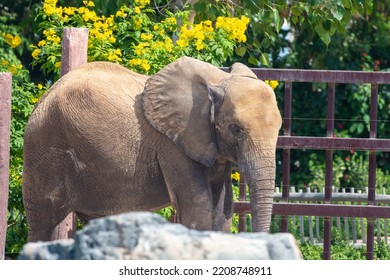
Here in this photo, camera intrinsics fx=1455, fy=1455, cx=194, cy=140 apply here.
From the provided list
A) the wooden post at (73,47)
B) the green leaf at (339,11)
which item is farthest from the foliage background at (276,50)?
the wooden post at (73,47)

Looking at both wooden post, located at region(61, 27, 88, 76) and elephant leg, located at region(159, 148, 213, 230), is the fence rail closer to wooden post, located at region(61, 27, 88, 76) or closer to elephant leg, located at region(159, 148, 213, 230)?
wooden post, located at region(61, 27, 88, 76)

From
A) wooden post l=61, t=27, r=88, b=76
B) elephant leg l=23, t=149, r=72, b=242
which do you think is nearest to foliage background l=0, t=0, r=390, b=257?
wooden post l=61, t=27, r=88, b=76

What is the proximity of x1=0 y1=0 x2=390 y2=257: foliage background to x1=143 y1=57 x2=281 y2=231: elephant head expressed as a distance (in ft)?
5.37

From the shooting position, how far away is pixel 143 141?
896 cm

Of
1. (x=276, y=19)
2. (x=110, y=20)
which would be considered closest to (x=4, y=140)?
(x=110, y=20)

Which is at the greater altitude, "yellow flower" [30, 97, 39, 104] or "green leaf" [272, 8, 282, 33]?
"green leaf" [272, 8, 282, 33]

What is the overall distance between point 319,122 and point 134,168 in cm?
746

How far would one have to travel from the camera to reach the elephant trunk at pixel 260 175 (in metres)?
8.44

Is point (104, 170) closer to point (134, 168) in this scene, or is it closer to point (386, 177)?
point (134, 168)

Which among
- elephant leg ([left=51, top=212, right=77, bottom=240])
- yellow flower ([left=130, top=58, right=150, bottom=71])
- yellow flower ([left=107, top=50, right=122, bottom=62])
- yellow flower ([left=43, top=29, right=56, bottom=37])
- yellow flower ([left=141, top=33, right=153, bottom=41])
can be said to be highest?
yellow flower ([left=43, top=29, right=56, bottom=37])

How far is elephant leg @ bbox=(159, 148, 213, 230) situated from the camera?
8.73 meters

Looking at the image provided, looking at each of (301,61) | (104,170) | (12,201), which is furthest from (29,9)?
(104,170)

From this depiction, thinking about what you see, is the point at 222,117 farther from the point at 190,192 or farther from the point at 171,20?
the point at 171,20

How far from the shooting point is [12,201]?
10.7m
